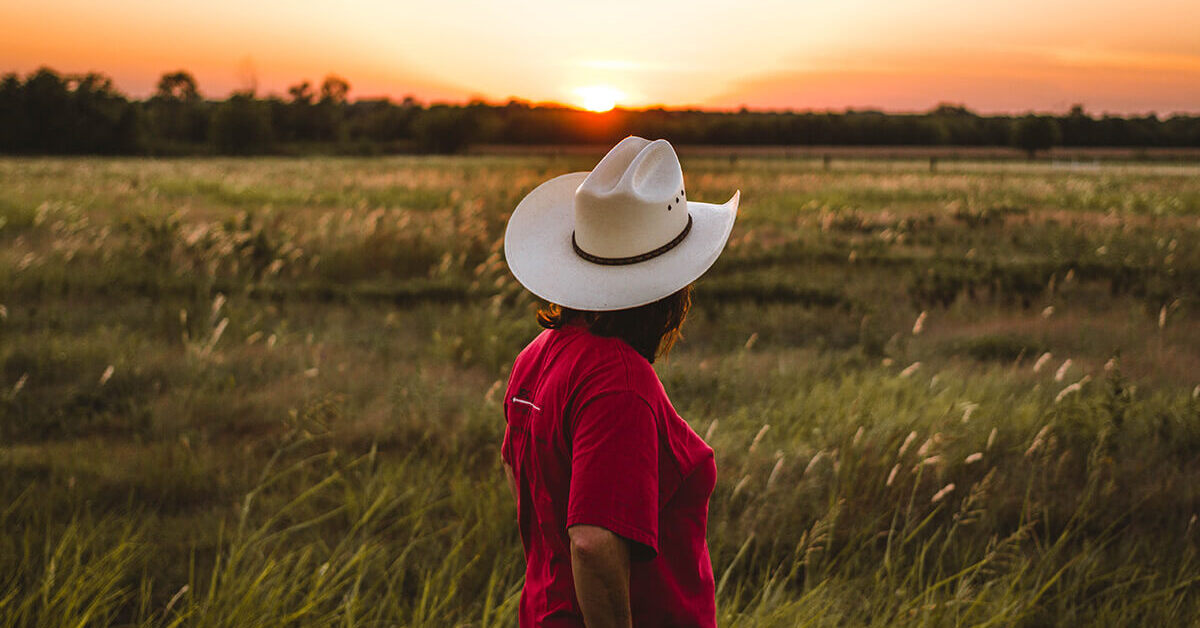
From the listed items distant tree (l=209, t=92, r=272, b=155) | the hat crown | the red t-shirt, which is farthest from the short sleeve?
distant tree (l=209, t=92, r=272, b=155)

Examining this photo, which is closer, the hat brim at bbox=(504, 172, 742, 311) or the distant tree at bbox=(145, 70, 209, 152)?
the hat brim at bbox=(504, 172, 742, 311)

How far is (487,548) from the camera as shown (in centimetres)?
346

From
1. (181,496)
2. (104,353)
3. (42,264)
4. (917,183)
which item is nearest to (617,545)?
(181,496)

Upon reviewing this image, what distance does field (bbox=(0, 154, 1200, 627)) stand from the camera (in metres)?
3.09

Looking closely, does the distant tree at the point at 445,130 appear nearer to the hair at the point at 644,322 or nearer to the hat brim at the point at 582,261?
the hat brim at the point at 582,261

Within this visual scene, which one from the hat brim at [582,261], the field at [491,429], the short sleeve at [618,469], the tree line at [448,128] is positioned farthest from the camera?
the tree line at [448,128]

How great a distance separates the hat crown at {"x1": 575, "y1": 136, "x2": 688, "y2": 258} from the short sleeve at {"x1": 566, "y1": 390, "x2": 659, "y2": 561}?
330mm

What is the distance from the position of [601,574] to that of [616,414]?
263 millimetres

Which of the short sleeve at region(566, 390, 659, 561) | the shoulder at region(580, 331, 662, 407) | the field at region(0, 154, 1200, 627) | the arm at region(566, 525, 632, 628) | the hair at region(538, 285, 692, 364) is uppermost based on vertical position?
the hair at region(538, 285, 692, 364)

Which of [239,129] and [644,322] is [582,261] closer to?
[644,322]

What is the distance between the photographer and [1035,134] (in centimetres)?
7019

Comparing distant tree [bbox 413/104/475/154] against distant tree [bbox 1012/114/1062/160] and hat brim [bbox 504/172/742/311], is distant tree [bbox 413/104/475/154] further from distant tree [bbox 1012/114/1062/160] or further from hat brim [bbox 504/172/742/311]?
hat brim [bbox 504/172/742/311]

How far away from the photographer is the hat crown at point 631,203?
1.49 meters

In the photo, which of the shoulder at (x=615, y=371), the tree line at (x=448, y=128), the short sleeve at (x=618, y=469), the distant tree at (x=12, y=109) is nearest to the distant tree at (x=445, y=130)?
the tree line at (x=448, y=128)
